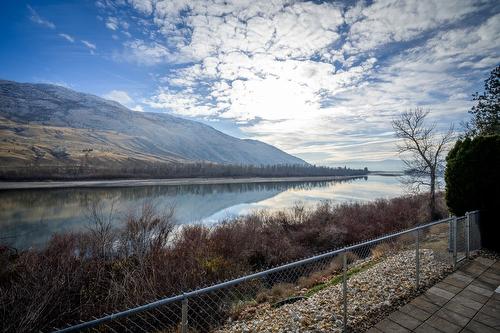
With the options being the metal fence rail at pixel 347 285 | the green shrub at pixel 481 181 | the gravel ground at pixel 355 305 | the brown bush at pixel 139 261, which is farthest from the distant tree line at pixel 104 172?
the green shrub at pixel 481 181

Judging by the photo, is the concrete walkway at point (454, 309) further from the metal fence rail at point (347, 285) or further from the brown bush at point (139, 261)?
the brown bush at point (139, 261)

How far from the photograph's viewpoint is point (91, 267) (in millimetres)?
13414

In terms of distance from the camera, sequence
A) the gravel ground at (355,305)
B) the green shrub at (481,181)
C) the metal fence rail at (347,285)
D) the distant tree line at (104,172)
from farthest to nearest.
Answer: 1. the distant tree line at (104,172)
2. the green shrub at (481,181)
3. the gravel ground at (355,305)
4. the metal fence rail at (347,285)

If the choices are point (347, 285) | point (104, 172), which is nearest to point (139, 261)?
point (347, 285)

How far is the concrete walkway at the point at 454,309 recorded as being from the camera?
15.7ft

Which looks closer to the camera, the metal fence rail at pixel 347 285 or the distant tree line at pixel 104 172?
the metal fence rail at pixel 347 285

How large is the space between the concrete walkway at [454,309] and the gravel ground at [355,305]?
24 cm

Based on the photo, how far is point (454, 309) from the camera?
5340 millimetres

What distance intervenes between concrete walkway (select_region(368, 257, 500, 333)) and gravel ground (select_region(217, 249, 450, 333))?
0.79 feet

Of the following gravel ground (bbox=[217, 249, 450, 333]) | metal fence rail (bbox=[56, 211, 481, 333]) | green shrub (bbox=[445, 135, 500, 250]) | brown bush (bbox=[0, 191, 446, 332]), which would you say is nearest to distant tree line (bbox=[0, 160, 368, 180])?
Result: brown bush (bbox=[0, 191, 446, 332])

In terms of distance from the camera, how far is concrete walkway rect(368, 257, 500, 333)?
479 cm

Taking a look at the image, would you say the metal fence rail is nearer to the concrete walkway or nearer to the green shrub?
the concrete walkway

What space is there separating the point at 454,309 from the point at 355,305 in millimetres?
1863

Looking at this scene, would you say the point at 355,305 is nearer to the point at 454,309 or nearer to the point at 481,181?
the point at 454,309
